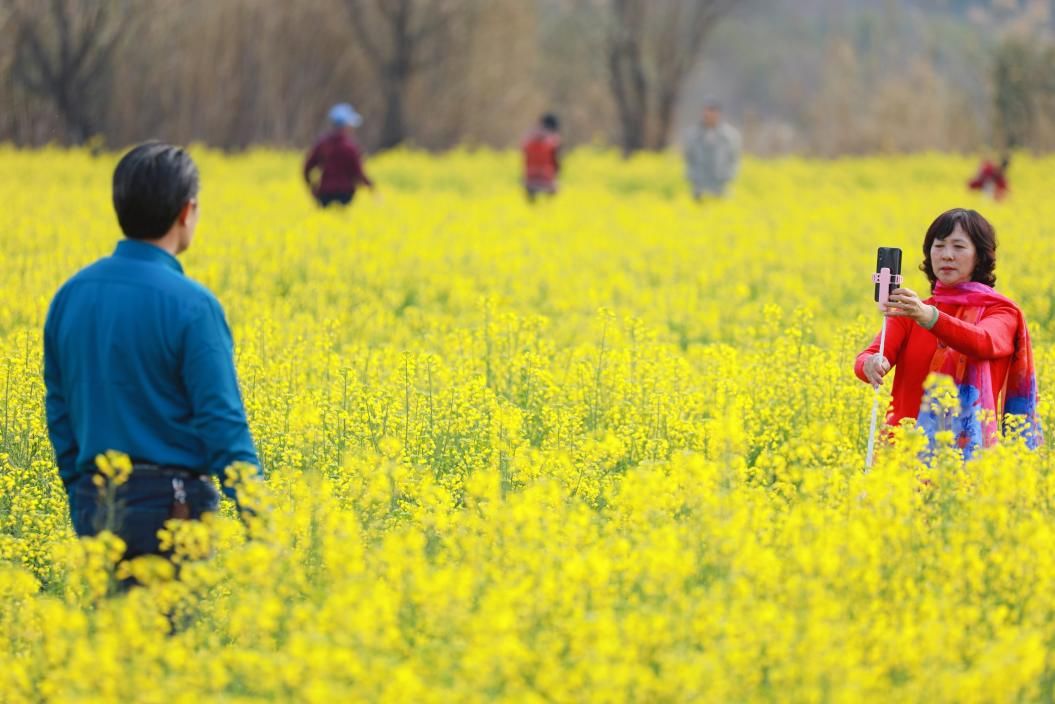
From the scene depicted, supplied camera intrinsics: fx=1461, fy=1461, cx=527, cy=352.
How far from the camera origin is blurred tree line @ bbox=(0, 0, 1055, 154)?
2792 centimetres

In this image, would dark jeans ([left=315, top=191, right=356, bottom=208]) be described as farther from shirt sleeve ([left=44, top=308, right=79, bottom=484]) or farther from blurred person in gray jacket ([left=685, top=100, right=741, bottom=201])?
shirt sleeve ([left=44, top=308, right=79, bottom=484])

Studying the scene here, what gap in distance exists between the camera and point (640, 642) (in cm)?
396

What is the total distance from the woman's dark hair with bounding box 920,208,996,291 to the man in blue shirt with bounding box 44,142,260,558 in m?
2.96

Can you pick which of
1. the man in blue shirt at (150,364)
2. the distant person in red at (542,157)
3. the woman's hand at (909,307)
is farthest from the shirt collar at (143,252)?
the distant person in red at (542,157)

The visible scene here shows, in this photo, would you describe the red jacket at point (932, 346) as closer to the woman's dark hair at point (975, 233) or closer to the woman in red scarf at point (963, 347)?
the woman in red scarf at point (963, 347)

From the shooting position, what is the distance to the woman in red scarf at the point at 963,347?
5.64m

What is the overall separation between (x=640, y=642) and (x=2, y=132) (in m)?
26.4

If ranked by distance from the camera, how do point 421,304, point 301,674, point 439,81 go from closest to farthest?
point 301,674
point 421,304
point 439,81

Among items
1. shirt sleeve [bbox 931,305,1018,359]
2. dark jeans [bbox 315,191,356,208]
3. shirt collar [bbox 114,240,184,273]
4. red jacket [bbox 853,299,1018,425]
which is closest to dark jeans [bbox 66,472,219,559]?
shirt collar [bbox 114,240,184,273]

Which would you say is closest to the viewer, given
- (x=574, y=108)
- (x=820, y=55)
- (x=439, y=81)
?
(x=439, y=81)

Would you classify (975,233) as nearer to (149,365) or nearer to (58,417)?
(149,365)

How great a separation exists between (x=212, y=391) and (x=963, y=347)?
9.85 ft

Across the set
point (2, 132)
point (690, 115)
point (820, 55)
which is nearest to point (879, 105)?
point (2, 132)

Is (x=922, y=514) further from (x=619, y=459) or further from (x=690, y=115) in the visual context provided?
(x=690, y=115)
